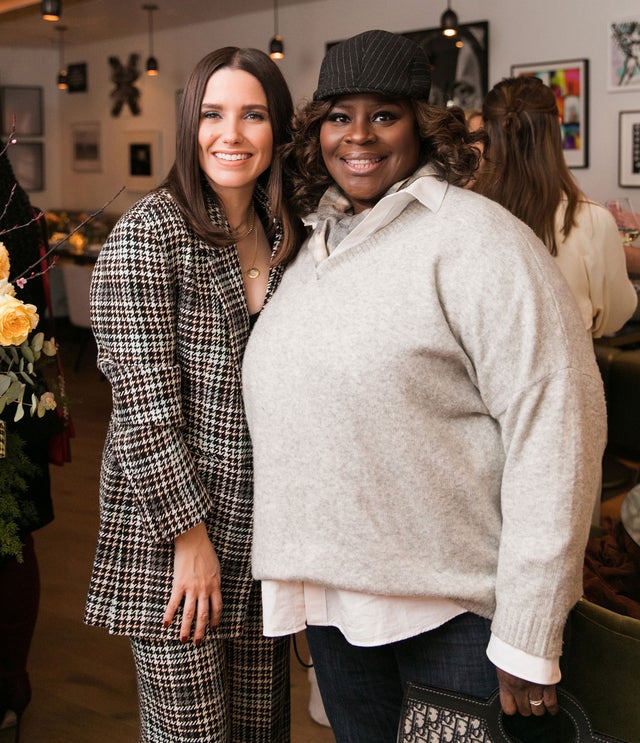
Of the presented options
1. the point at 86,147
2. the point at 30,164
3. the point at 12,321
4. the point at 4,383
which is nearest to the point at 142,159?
the point at 86,147

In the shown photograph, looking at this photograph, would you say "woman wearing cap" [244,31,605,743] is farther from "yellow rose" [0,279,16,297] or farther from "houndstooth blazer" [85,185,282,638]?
"yellow rose" [0,279,16,297]

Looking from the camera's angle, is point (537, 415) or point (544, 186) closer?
point (537, 415)

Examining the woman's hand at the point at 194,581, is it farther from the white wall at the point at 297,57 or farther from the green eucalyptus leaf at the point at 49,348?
the white wall at the point at 297,57

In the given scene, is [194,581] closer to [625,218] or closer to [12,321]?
[12,321]

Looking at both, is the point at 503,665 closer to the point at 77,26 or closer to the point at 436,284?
the point at 436,284

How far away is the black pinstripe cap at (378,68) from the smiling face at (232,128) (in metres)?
0.22

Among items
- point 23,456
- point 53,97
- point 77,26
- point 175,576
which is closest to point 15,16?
point 77,26

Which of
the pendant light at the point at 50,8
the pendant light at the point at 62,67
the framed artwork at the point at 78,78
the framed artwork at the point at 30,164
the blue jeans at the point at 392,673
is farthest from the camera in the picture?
the framed artwork at the point at 30,164

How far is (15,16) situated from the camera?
983cm

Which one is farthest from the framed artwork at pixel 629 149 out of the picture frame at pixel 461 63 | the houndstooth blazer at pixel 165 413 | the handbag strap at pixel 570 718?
the handbag strap at pixel 570 718

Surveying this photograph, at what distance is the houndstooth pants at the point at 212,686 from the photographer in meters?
1.69

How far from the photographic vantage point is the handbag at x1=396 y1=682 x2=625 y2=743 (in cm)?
134

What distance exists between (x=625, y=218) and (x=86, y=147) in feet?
31.1

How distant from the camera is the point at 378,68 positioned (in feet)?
4.70
